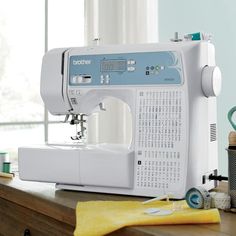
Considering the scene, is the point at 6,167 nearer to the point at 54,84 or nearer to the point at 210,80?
the point at 54,84

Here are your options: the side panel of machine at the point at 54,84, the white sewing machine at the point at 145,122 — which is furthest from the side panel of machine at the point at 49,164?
the side panel of machine at the point at 54,84

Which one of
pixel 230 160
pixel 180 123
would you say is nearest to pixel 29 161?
pixel 180 123

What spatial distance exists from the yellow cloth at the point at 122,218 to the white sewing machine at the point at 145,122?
197 mm

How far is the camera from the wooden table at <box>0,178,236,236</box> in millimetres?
1115

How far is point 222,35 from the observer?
10.3 feet

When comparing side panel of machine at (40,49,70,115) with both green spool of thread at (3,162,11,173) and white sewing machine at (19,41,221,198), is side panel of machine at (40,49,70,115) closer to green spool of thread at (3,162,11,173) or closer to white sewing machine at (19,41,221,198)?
white sewing machine at (19,41,221,198)

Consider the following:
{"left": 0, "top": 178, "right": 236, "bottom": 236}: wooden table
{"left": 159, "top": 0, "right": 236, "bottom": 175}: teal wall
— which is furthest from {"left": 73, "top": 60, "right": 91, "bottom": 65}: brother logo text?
{"left": 159, "top": 0, "right": 236, "bottom": 175}: teal wall

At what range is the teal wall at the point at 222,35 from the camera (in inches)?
122

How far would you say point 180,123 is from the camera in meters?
1.46

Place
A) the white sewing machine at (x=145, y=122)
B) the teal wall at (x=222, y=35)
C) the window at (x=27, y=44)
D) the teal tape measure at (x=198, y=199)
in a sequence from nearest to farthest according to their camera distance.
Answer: the teal tape measure at (x=198, y=199) → the white sewing machine at (x=145, y=122) → the teal wall at (x=222, y=35) → the window at (x=27, y=44)

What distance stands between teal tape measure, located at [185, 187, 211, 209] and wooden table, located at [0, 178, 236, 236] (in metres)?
0.05

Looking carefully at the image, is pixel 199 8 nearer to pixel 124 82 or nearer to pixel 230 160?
pixel 124 82

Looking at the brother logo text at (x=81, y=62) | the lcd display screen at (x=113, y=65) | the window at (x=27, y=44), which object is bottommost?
the lcd display screen at (x=113, y=65)

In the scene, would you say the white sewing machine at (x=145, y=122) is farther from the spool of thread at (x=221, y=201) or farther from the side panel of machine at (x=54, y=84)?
the spool of thread at (x=221, y=201)
